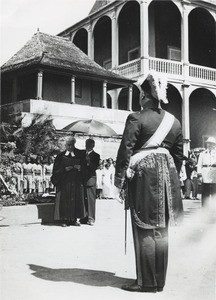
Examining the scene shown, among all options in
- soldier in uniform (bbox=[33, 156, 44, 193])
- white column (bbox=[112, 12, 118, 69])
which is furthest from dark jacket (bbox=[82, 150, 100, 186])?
white column (bbox=[112, 12, 118, 69])

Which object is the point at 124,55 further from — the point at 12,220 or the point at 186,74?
the point at 12,220

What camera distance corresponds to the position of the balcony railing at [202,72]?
24891 mm

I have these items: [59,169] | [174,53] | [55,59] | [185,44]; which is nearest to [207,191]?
[59,169]

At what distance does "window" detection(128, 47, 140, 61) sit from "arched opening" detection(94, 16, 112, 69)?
6.92ft

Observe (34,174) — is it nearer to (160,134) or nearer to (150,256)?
(160,134)

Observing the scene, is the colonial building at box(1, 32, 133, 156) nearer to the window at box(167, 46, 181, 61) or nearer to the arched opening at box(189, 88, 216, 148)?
the window at box(167, 46, 181, 61)

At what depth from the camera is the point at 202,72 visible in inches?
994

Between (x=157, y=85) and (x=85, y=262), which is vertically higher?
(x=157, y=85)

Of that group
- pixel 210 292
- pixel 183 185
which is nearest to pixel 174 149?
pixel 210 292

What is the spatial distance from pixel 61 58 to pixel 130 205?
20305mm

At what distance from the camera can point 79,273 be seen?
4.49 m

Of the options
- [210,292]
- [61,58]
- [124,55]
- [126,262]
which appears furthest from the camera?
[124,55]

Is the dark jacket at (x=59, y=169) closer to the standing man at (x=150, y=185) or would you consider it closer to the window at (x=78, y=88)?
the standing man at (x=150, y=185)

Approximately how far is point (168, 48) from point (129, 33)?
99.8 inches
